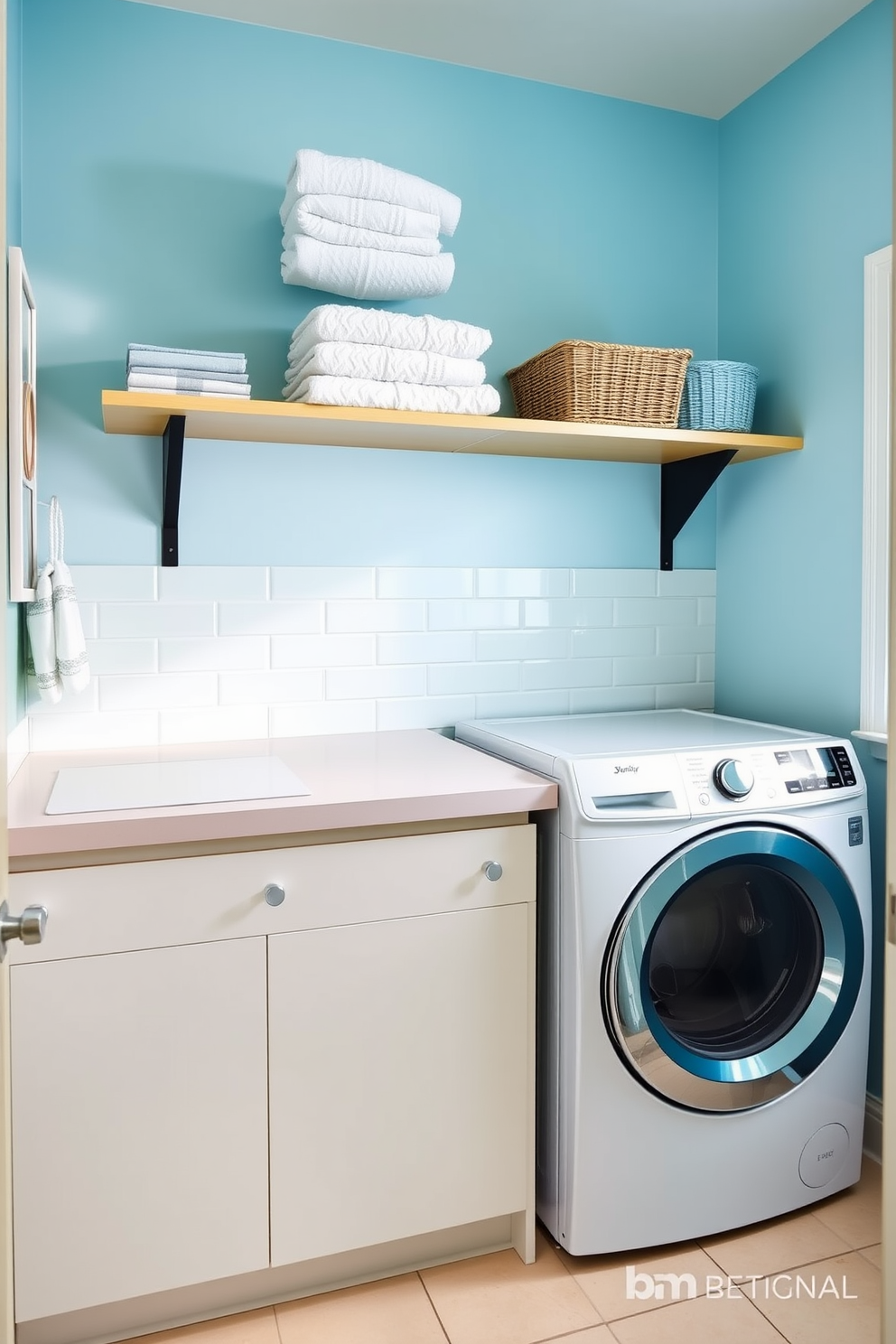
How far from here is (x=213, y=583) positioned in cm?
221

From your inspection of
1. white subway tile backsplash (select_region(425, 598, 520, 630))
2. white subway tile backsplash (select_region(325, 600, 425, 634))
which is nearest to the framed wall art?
white subway tile backsplash (select_region(325, 600, 425, 634))

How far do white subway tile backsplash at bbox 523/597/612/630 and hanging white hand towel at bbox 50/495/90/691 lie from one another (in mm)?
1090

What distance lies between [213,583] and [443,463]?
24.6 inches

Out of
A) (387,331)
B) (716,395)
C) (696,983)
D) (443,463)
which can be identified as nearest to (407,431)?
(387,331)

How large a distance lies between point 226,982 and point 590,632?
4.43ft

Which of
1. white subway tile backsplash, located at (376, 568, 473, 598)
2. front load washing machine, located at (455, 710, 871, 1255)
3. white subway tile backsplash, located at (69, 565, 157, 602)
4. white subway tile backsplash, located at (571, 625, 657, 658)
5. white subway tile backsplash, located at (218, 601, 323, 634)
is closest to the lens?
front load washing machine, located at (455, 710, 871, 1255)

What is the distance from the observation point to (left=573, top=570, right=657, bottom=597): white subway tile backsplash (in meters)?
2.56

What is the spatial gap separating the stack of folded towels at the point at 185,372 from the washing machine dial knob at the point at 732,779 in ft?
3.78

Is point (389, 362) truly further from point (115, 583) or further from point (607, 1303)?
point (607, 1303)

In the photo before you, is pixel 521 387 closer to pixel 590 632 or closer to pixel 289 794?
pixel 590 632

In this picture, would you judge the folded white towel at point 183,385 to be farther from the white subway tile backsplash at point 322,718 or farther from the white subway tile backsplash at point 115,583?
the white subway tile backsplash at point 322,718

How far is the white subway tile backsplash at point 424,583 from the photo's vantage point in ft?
7.76

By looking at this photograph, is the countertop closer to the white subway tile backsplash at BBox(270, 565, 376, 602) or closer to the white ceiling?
the white subway tile backsplash at BBox(270, 565, 376, 602)

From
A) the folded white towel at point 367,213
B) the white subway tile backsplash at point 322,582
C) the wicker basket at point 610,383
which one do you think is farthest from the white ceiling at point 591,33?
the white subway tile backsplash at point 322,582
